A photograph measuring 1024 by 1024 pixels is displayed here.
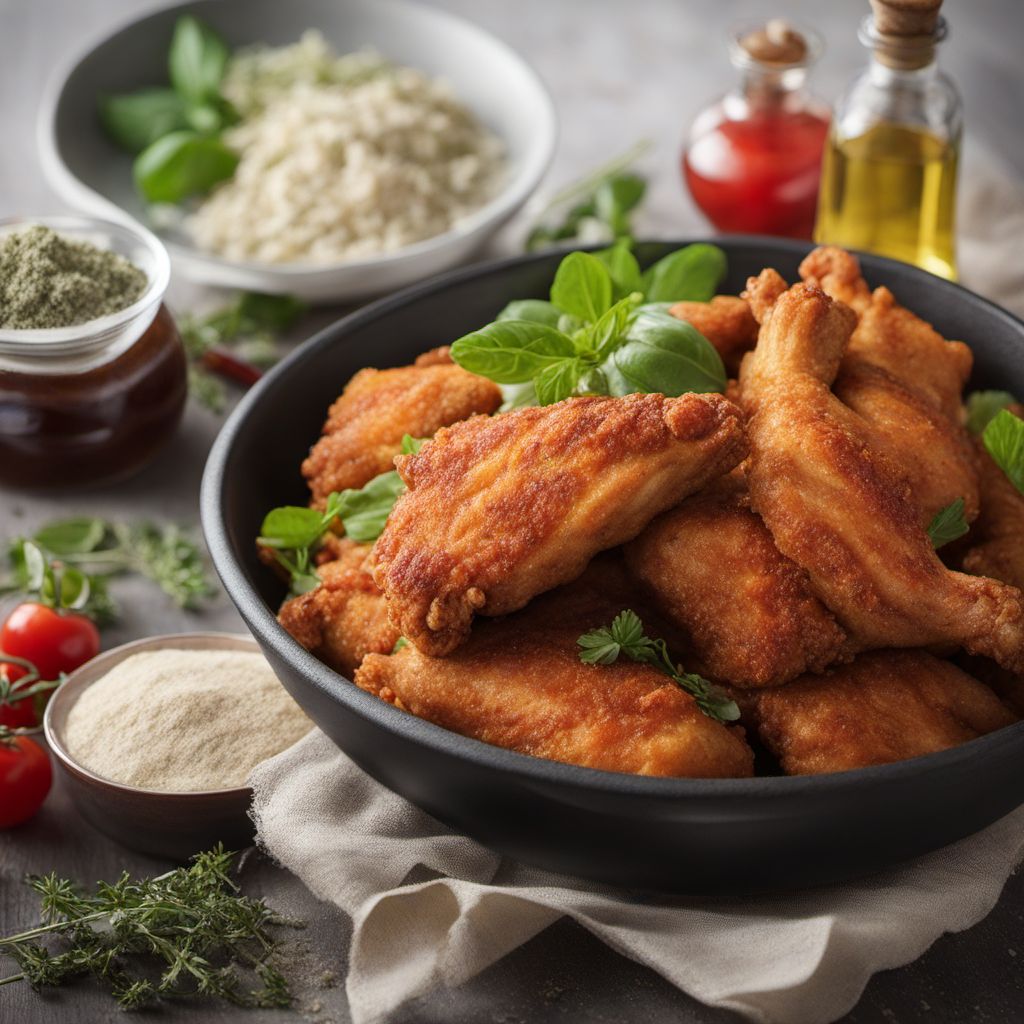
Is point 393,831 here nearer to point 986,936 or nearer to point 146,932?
point 146,932

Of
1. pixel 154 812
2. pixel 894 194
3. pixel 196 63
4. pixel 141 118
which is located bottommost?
pixel 154 812

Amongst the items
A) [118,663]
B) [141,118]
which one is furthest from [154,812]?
[141,118]

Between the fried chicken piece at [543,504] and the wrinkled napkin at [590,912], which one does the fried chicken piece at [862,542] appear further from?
the wrinkled napkin at [590,912]

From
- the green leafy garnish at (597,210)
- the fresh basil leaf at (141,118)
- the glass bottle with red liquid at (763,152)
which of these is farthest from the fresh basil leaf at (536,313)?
the fresh basil leaf at (141,118)

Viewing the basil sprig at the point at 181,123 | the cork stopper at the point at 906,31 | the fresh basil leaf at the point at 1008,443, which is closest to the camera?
the fresh basil leaf at the point at 1008,443

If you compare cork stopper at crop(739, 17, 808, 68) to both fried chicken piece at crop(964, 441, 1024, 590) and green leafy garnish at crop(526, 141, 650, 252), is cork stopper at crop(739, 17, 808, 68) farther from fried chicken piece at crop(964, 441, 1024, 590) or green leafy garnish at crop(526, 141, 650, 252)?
fried chicken piece at crop(964, 441, 1024, 590)

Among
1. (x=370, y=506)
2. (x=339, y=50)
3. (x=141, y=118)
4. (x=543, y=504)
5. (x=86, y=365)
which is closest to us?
(x=543, y=504)

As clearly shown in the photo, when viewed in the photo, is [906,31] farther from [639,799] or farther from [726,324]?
[639,799]

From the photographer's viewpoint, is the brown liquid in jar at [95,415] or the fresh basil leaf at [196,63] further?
the fresh basil leaf at [196,63]

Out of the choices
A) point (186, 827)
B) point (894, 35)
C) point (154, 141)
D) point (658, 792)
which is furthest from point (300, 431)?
point (154, 141)
